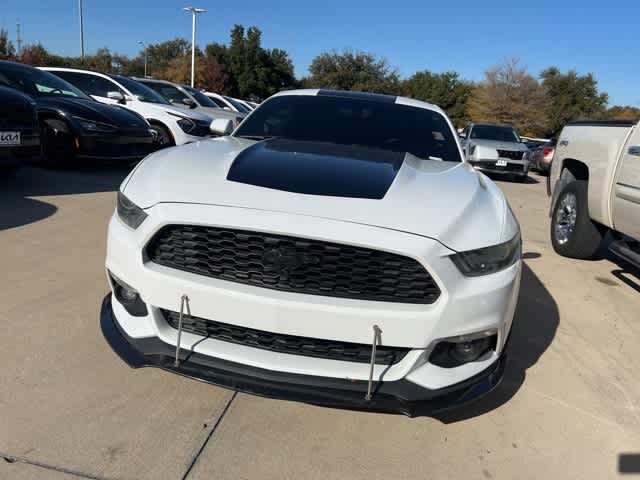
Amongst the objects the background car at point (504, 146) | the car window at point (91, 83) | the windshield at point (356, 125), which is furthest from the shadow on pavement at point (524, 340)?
the car window at point (91, 83)

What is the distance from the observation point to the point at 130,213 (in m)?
2.16

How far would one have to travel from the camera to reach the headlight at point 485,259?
193 centimetres

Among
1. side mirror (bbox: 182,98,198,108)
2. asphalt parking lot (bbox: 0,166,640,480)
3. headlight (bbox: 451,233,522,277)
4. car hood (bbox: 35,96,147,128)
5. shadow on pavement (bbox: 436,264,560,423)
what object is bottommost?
asphalt parking lot (bbox: 0,166,640,480)

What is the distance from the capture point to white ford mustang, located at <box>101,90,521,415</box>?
6.11 ft

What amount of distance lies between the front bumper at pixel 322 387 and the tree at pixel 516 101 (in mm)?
50924

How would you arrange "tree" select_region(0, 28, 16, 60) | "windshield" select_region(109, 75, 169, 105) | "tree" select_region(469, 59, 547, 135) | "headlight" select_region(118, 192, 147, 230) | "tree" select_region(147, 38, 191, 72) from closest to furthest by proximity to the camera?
"headlight" select_region(118, 192, 147, 230) < "windshield" select_region(109, 75, 169, 105) < "tree" select_region(0, 28, 16, 60) < "tree" select_region(469, 59, 547, 135) < "tree" select_region(147, 38, 191, 72)

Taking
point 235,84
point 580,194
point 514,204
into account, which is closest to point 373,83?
point 235,84

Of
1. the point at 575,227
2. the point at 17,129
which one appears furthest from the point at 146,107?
the point at 575,227

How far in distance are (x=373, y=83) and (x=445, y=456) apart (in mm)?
61994

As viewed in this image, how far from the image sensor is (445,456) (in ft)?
6.89

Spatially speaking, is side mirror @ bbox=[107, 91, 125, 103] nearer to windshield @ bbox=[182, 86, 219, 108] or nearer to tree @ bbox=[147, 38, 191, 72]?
windshield @ bbox=[182, 86, 219, 108]

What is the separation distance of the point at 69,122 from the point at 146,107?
2872 mm

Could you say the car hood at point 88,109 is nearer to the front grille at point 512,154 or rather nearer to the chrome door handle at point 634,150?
the chrome door handle at point 634,150

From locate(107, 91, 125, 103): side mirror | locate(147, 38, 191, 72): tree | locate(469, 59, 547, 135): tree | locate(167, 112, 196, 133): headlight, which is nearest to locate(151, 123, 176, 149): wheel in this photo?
locate(167, 112, 196, 133): headlight
